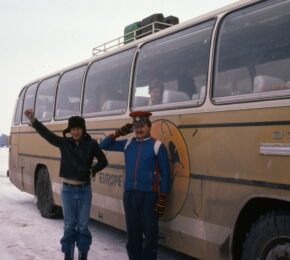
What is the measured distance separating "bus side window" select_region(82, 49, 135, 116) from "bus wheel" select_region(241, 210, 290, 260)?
2482 mm

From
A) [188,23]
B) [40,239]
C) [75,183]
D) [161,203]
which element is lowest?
[40,239]

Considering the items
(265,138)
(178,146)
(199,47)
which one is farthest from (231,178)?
(199,47)

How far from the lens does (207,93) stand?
13.0ft

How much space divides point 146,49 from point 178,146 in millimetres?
1535

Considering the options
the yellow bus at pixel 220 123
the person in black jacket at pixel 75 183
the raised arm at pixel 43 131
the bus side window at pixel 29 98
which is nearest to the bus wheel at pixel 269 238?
the yellow bus at pixel 220 123

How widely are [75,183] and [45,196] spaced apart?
11.4ft

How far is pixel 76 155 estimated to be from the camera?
481cm

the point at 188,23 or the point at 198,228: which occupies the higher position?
the point at 188,23

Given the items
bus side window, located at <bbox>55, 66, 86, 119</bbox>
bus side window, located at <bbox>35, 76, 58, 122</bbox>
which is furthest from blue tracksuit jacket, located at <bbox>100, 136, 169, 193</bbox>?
bus side window, located at <bbox>35, 76, 58, 122</bbox>

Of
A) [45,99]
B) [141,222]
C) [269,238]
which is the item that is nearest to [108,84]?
[141,222]

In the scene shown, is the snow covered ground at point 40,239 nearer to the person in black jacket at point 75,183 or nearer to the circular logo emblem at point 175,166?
the person in black jacket at point 75,183

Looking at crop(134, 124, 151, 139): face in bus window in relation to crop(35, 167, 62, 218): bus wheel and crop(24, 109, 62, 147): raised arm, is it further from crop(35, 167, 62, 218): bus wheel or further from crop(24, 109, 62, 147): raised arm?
crop(35, 167, 62, 218): bus wheel

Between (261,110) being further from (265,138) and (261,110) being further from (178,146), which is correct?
(178,146)

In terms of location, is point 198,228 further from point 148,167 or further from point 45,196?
point 45,196
